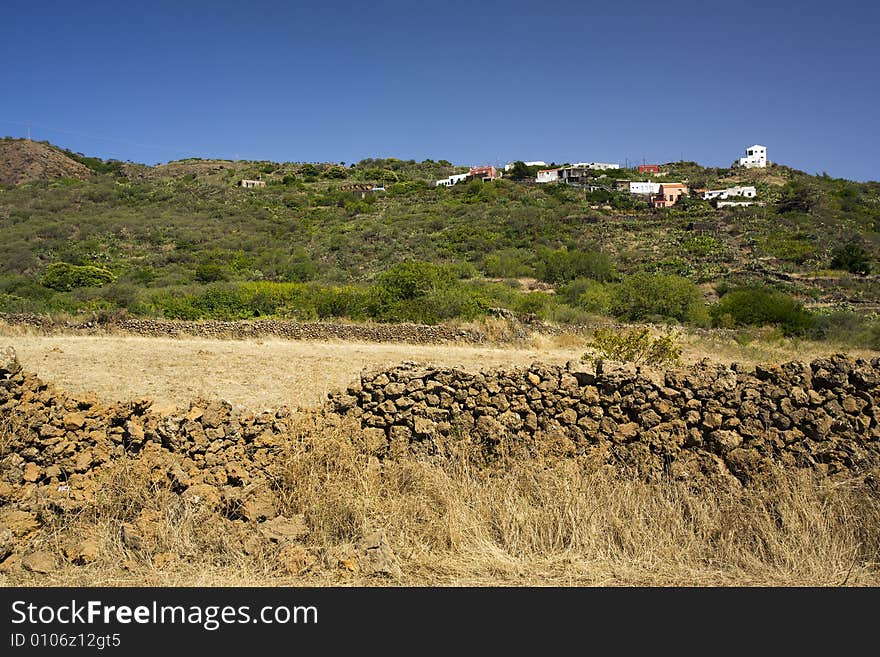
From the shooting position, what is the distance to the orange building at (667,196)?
5675 cm

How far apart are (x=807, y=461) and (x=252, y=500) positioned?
4804mm

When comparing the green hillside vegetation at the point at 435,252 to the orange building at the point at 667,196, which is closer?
the green hillside vegetation at the point at 435,252

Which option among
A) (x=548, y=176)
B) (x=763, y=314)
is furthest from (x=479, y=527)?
(x=548, y=176)

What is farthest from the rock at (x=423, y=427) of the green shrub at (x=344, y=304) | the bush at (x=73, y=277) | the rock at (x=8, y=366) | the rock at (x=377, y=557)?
the bush at (x=73, y=277)

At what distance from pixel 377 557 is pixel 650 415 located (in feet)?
10.1

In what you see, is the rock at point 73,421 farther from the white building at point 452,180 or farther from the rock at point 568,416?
the white building at point 452,180

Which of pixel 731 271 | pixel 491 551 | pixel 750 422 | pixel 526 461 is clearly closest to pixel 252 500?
pixel 491 551

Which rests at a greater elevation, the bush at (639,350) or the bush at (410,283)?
the bush at (410,283)

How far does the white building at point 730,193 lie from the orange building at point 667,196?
7.65 ft

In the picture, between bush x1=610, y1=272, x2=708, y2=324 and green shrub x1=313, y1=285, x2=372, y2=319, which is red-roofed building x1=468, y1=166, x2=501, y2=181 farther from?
green shrub x1=313, y1=285, x2=372, y2=319

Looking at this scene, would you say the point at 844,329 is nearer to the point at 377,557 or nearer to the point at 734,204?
the point at 377,557

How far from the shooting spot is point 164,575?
4.27 meters

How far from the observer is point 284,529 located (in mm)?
4848

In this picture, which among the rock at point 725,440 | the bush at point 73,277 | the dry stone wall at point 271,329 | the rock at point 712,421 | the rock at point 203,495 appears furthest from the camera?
the bush at point 73,277
